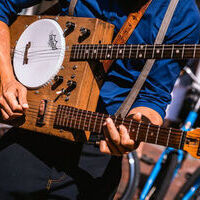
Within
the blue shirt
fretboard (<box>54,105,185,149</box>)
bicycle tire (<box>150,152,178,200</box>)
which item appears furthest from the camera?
bicycle tire (<box>150,152,178,200</box>)

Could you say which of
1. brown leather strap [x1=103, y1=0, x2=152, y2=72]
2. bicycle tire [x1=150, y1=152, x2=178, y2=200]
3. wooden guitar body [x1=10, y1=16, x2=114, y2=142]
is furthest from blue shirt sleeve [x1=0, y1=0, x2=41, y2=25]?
bicycle tire [x1=150, y1=152, x2=178, y2=200]

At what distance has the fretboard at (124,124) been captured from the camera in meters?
1.12

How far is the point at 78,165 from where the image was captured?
4.96 feet

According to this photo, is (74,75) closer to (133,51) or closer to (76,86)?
(76,86)

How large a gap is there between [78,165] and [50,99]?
0.43 meters

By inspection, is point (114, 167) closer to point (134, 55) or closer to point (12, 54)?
point (134, 55)

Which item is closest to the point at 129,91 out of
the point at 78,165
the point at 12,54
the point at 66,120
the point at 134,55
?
the point at 134,55

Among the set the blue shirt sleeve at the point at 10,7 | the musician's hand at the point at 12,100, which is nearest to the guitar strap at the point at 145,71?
the musician's hand at the point at 12,100

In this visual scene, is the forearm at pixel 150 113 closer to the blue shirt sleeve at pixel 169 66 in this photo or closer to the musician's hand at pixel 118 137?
the blue shirt sleeve at pixel 169 66

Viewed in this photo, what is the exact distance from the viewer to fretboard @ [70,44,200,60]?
1.12 m

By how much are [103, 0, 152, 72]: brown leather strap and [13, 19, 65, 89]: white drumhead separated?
29 centimetres

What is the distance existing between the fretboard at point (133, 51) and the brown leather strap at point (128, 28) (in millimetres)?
Answer: 121

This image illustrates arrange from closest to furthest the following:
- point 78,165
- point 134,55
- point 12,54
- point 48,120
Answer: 1. point 134,55
2. point 48,120
3. point 78,165
4. point 12,54

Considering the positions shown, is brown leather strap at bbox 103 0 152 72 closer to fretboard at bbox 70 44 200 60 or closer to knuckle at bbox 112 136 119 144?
fretboard at bbox 70 44 200 60
